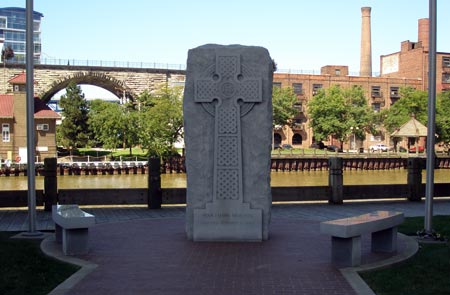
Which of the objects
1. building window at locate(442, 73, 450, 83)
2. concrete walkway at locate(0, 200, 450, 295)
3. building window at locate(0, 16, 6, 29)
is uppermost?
building window at locate(0, 16, 6, 29)

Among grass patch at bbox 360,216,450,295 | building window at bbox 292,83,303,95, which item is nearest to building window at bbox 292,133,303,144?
building window at bbox 292,83,303,95

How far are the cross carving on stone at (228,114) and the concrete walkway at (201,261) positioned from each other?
1.14 meters

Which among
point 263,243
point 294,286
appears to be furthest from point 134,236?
point 294,286

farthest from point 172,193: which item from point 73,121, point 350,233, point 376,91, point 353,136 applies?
point 376,91

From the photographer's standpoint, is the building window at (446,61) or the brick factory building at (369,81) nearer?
the brick factory building at (369,81)

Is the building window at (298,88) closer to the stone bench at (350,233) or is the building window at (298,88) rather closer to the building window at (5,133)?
the building window at (5,133)

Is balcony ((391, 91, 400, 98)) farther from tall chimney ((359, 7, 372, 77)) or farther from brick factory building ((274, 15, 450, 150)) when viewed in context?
tall chimney ((359, 7, 372, 77))

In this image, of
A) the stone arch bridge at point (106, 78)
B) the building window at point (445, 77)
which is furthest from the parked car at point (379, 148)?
the stone arch bridge at point (106, 78)

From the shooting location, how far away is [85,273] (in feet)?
26.1

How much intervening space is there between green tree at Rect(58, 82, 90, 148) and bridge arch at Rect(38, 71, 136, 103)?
2.09 m

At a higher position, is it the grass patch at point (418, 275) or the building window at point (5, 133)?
the building window at point (5, 133)

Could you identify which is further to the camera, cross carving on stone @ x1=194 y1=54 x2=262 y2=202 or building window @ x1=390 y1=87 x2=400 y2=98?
building window @ x1=390 y1=87 x2=400 y2=98

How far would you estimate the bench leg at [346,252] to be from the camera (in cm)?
833

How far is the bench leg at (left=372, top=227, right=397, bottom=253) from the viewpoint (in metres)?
9.28
